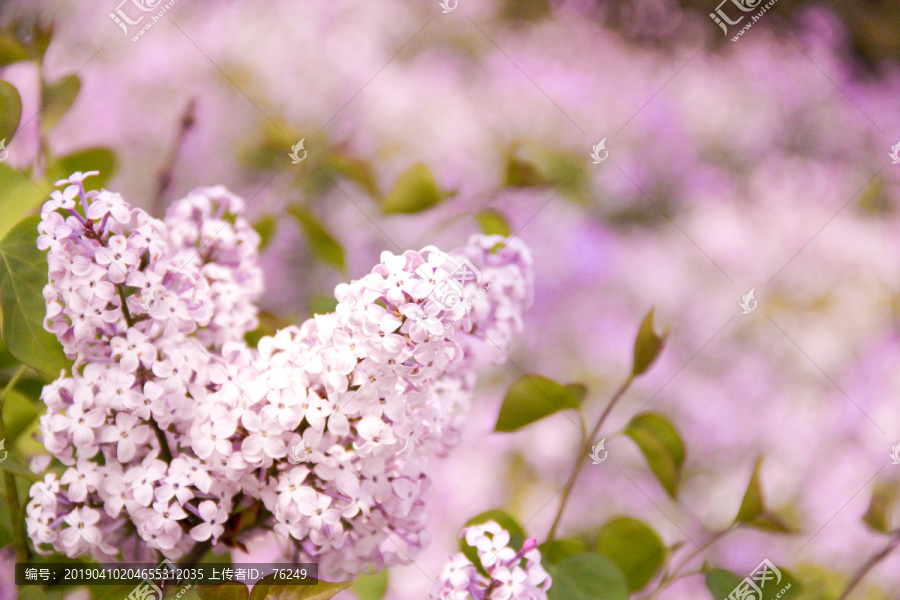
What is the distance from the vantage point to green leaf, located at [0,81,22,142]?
1.04 feet

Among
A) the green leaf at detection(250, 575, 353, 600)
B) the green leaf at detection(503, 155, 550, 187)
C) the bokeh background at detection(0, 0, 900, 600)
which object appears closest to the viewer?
the green leaf at detection(250, 575, 353, 600)

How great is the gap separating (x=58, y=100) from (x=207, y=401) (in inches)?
9.7

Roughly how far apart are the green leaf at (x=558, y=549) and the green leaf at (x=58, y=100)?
1.30ft

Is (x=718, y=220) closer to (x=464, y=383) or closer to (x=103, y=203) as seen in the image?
(x=464, y=383)

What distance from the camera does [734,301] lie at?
1059 millimetres

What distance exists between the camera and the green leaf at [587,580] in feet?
1.11

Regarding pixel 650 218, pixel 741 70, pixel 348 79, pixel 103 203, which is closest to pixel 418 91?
pixel 348 79

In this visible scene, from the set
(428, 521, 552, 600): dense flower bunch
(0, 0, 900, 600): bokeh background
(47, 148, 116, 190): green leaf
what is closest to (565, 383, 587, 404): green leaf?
(428, 521, 552, 600): dense flower bunch
